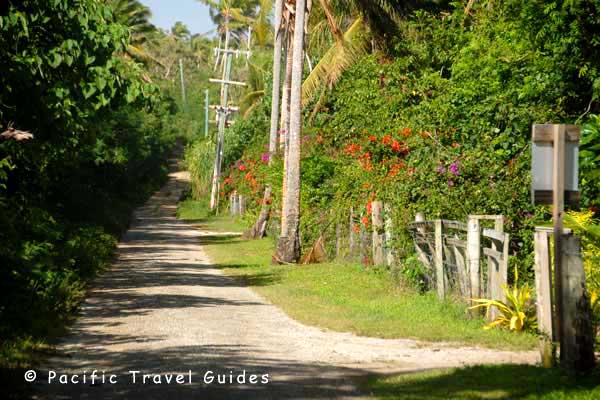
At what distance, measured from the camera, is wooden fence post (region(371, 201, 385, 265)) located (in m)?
21.5

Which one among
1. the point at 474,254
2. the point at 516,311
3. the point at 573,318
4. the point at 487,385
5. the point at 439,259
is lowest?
the point at 487,385

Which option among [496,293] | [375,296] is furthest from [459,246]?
[375,296]

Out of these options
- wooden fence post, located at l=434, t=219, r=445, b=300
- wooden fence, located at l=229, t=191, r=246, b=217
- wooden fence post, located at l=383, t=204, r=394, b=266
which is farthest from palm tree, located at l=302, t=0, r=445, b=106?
wooden fence, located at l=229, t=191, r=246, b=217

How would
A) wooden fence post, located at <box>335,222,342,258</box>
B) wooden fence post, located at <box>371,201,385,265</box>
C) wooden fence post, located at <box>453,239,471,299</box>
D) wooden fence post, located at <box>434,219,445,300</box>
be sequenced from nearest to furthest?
wooden fence post, located at <box>453,239,471,299</box>, wooden fence post, located at <box>434,219,445,300</box>, wooden fence post, located at <box>371,201,385,265</box>, wooden fence post, located at <box>335,222,342,258</box>

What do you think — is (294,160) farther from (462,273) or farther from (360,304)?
(462,273)

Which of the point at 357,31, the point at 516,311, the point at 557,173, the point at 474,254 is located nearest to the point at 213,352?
the point at 516,311

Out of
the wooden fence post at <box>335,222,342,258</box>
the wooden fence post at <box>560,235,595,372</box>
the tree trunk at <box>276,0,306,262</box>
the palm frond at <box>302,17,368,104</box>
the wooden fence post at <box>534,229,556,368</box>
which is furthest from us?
the palm frond at <box>302,17,368,104</box>

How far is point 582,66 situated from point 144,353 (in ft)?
38.3

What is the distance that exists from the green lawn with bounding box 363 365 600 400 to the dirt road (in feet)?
1.36

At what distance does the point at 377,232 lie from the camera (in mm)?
21641

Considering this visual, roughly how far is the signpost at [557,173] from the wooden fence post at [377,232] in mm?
10962

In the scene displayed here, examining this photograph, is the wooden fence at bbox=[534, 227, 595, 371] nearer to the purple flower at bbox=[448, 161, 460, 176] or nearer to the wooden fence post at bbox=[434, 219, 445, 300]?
the wooden fence post at bbox=[434, 219, 445, 300]

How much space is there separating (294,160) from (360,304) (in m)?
9.81

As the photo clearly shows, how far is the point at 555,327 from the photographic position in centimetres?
1127
